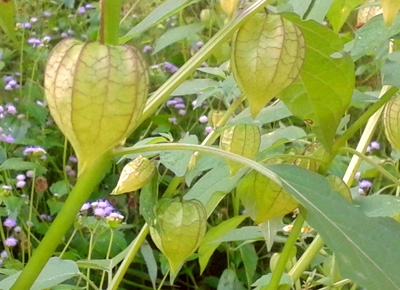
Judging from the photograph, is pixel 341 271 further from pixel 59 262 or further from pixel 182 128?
pixel 182 128

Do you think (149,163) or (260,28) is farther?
(149,163)

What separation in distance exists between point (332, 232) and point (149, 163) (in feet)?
0.71

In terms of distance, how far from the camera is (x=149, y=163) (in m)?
0.54

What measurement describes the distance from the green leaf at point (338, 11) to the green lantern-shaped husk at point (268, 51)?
0.66 feet

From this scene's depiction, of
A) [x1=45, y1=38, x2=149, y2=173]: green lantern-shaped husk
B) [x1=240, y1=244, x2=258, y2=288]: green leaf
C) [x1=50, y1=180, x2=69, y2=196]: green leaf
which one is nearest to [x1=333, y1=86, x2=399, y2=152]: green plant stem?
[x1=45, y1=38, x2=149, y2=173]: green lantern-shaped husk

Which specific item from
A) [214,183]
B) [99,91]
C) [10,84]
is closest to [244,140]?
[214,183]

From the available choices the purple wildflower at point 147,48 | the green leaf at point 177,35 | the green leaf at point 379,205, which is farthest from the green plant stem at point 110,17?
the purple wildflower at point 147,48

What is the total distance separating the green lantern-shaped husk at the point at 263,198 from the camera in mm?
501

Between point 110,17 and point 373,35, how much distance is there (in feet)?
0.87

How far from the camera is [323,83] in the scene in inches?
17.7

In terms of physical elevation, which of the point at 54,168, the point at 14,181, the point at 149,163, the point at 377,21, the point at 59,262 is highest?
the point at 377,21

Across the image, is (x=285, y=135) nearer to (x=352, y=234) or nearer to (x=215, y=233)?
(x=215, y=233)

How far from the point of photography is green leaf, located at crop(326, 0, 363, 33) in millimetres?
604

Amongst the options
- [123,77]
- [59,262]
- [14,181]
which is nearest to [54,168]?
[14,181]
